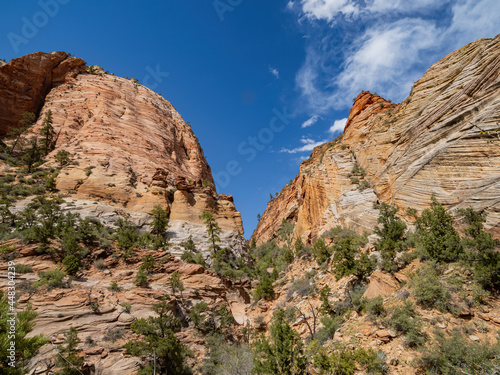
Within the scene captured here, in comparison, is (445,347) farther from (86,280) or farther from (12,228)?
(12,228)

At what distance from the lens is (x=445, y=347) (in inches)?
303

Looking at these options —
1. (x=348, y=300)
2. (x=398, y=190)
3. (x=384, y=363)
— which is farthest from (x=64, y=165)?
(x=398, y=190)

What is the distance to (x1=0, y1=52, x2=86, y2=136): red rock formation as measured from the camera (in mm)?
34031

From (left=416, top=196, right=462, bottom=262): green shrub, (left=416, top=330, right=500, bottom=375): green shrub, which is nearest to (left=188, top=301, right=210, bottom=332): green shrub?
(left=416, top=330, right=500, bottom=375): green shrub

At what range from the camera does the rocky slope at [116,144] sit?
24875 millimetres

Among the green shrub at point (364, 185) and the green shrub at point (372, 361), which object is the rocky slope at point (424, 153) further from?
the green shrub at point (372, 361)

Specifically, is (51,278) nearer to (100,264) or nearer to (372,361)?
(100,264)

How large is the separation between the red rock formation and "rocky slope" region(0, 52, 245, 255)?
4.4 inches

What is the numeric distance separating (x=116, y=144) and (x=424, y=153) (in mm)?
35553

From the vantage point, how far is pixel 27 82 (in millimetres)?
36375

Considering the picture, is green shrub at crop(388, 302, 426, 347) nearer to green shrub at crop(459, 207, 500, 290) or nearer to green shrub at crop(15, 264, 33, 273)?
green shrub at crop(459, 207, 500, 290)

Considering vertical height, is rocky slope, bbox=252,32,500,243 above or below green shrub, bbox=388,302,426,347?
above

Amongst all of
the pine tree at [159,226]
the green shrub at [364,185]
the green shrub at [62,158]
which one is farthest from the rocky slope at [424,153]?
the green shrub at [62,158]

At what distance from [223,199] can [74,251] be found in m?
19.4
